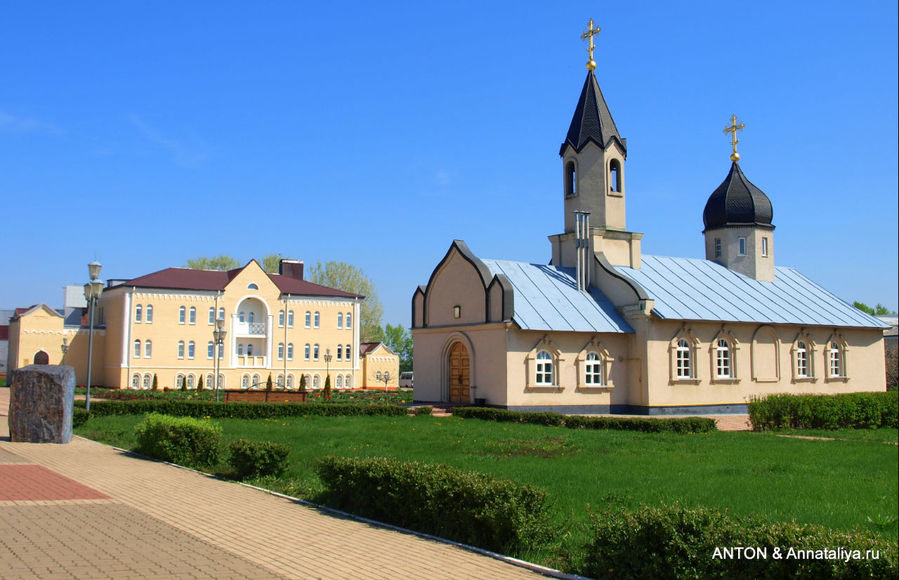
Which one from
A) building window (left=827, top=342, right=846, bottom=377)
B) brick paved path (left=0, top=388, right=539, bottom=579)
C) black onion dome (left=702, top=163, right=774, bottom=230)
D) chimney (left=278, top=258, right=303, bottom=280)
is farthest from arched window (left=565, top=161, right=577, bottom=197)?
chimney (left=278, top=258, right=303, bottom=280)

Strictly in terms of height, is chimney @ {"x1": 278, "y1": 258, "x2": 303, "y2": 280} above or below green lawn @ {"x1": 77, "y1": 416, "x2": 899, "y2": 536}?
above

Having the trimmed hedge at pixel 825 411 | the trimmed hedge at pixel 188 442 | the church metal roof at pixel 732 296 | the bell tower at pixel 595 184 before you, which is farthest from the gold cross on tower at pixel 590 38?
the trimmed hedge at pixel 188 442

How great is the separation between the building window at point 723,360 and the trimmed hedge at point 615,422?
8.92m

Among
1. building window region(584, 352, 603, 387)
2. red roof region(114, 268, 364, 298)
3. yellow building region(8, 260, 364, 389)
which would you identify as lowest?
building window region(584, 352, 603, 387)

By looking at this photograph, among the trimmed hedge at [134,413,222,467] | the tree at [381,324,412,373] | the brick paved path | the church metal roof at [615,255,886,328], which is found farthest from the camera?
the tree at [381,324,412,373]

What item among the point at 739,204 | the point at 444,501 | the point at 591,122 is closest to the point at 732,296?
the point at 739,204

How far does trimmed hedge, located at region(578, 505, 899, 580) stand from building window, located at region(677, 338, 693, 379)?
78.4 feet

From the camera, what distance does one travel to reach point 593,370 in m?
30.1

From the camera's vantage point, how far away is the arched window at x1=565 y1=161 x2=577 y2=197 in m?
33.2

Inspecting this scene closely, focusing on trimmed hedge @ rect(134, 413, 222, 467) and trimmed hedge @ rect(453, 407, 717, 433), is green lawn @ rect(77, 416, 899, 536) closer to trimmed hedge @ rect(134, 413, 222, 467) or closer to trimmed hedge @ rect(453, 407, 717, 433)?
trimmed hedge @ rect(453, 407, 717, 433)

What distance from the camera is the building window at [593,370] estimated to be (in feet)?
98.3

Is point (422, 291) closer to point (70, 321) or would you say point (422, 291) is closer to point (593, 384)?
point (593, 384)

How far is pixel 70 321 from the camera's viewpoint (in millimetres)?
60844

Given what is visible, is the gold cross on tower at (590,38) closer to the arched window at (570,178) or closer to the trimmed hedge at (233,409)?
the arched window at (570,178)
